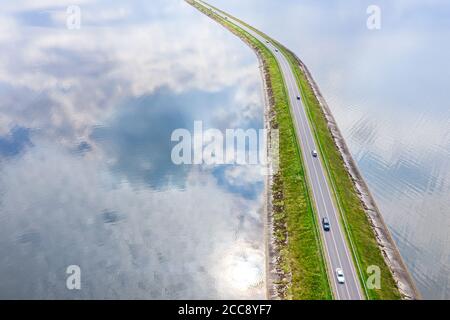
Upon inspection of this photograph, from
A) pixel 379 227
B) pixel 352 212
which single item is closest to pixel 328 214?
pixel 352 212

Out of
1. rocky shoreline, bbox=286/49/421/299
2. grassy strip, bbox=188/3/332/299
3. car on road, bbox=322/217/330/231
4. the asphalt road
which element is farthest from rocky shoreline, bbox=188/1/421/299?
car on road, bbox=322/217/330/231

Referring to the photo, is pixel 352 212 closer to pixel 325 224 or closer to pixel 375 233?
pixel 375 233

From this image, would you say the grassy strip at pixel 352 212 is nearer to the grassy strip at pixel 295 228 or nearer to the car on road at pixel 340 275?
the car on road at pixel 340 275

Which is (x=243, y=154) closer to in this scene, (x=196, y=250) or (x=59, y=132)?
Answer: (x=196, y=250)

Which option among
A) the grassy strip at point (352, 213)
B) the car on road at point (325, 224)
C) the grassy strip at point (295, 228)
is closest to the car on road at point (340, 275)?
the grassy strip at point (295, 228)

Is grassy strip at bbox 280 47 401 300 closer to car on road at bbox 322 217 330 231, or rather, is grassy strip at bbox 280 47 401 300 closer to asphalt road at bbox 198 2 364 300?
asphalt road at bbox 198 2 364 300
